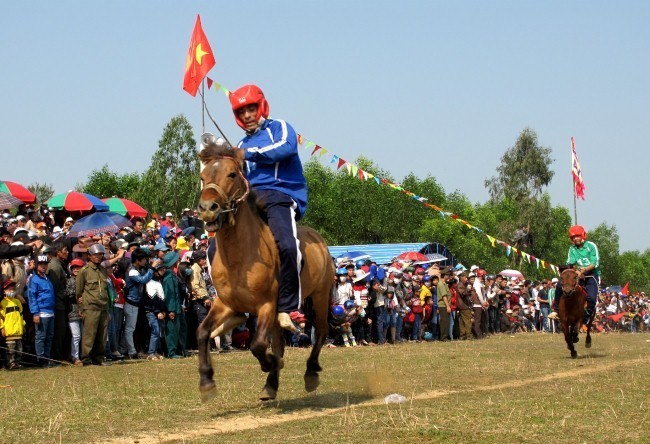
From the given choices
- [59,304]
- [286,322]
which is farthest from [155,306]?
[286,322]

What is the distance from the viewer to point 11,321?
54.0 ft

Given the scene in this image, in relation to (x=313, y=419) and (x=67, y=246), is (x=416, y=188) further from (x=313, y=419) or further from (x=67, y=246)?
(x=313, y=419)

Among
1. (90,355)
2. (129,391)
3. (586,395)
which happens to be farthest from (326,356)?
(586,395)

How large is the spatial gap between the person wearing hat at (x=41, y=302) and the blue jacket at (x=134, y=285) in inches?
90.8

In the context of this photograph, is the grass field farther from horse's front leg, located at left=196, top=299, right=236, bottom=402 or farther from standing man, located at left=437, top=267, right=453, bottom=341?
standing man, located at left=437, top=267, right=453, bottom=341

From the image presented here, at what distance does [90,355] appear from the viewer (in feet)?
58.2

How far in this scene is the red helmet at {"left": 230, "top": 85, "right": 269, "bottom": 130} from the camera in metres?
10.3

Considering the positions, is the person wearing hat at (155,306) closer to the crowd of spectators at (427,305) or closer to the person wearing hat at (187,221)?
the crowd of spectators at (427,305)

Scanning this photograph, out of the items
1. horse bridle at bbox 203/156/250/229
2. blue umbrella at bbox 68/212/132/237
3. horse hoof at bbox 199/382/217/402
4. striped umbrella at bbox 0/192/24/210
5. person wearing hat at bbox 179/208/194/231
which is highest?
person wearing hat at bbox 179/208/194/231

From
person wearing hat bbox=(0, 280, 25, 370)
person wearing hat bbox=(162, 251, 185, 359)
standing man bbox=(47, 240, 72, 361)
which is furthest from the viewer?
person wearing hat bbox=(162, 251, 185, 359)

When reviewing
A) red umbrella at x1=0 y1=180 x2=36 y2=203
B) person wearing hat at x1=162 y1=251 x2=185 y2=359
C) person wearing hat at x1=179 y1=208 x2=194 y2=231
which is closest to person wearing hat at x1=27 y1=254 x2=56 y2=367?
person wearing hat at x1=162 y1=251 x2=185 y2=359

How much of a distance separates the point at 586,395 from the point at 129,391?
5.48m

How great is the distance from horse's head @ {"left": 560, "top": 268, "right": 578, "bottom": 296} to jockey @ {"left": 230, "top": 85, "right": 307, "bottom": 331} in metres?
9.19

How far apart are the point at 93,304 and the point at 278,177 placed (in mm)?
8136
